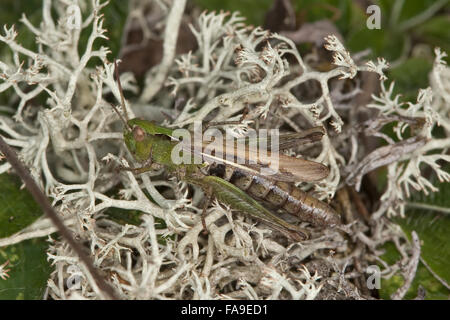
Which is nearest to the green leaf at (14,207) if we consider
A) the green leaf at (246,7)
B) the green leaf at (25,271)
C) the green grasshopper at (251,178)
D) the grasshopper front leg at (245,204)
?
the green leaf at (25,271)

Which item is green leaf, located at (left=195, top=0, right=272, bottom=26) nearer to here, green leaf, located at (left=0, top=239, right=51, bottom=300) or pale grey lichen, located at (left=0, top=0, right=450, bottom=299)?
pale grey lichen, located at (left=0, top=0, right=450, bottom=299)

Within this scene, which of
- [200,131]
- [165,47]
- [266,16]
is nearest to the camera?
[200,131]

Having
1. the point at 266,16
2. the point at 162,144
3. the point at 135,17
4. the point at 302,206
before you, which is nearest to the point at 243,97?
the point at 162,144

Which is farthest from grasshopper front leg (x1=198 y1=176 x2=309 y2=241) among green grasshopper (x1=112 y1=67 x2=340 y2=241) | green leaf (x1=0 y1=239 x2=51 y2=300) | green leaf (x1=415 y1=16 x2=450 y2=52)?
green leaf (x1=415 y1=16 x2=450 y2=52)

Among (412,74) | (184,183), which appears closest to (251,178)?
(184,183)

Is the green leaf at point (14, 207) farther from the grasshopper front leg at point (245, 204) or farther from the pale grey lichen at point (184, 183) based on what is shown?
the grasshopper front leg at point (245, 204)
